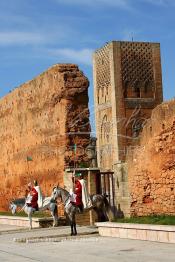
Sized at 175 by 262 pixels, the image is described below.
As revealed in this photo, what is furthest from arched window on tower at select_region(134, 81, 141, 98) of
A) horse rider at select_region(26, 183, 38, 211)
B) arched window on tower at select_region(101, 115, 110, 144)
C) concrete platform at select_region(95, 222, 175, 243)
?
concrete platform at select_region(95, 222, 175, 243)

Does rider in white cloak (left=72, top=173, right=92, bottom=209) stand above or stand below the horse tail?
above

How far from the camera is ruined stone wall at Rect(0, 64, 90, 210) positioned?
760 inches

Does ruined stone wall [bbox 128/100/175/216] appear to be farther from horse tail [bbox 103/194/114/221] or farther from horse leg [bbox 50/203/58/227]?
horse leg [bbox 50/203/58/227]

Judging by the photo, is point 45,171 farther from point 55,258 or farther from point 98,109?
point 98,109

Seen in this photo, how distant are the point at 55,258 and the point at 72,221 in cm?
400

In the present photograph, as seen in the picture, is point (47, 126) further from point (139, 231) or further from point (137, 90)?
point (137, 90)

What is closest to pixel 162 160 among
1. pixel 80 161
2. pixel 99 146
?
pixel 80 161

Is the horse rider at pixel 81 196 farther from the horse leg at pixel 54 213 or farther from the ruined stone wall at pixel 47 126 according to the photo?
the ruined stone wall at pixel 47 126

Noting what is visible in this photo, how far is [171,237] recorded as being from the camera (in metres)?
11.0

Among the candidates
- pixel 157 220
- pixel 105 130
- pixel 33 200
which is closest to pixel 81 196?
pixel 33 200

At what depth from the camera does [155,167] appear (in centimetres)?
1427

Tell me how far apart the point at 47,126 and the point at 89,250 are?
9961 millimetres

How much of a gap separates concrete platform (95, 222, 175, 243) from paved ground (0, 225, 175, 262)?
7.6 inches

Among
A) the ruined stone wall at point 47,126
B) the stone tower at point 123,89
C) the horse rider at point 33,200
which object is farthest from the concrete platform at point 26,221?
the stone tower at point 123,89
